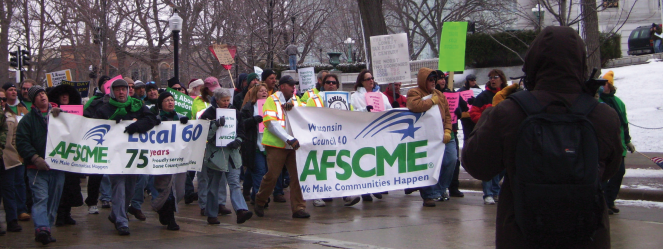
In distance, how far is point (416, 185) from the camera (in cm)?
895

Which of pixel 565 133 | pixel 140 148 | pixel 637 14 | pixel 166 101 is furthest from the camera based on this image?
pixel 637 14

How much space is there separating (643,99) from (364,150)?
49.2 feet

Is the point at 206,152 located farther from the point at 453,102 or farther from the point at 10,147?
the point at 453,102

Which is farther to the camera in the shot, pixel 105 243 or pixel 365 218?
pixel 365 218

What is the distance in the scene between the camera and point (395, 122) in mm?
8898

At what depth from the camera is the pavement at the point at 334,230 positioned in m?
6.36

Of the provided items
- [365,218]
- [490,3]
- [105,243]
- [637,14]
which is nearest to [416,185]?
[365,218]

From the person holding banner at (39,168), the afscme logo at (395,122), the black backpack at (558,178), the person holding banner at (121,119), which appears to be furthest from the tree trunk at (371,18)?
the black backpack at (558,178)

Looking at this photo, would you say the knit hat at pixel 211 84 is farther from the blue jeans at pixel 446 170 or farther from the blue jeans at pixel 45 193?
the blue jeans at pixel 446 170

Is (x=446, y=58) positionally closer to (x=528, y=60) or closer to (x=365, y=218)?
(x=365, y=218)

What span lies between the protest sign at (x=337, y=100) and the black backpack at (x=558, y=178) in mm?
6240

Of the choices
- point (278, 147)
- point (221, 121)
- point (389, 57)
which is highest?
point (389, 57)

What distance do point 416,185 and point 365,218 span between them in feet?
3.87

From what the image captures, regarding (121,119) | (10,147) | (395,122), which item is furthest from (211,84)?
(10,147)
